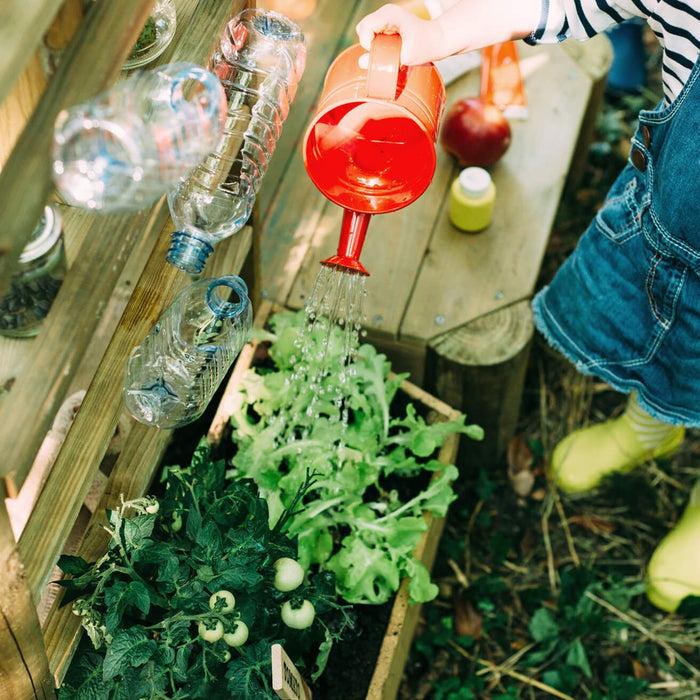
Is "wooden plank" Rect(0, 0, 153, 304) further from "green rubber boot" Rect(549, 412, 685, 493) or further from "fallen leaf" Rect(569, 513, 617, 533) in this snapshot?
"fallen leaf" Rect(569, 513, 617, 533)

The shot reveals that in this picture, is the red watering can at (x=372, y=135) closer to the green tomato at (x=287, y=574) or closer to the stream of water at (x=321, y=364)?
the stream of water at (x=321, y=364)

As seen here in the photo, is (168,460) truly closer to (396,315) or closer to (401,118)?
(396,315)

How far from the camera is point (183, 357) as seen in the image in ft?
4.60

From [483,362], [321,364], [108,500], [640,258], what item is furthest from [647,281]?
[108,500]

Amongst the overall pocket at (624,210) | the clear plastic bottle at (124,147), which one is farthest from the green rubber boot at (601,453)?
the clear plastic bottle at (124,147)

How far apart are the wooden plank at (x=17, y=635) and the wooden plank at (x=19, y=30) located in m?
0.43

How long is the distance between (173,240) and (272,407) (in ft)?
1.86

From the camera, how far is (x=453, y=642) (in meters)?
2.00

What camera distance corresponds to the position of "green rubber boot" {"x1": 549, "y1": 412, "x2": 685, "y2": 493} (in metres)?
2.10

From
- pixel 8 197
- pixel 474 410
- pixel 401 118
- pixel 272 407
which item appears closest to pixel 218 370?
pixel 272 407

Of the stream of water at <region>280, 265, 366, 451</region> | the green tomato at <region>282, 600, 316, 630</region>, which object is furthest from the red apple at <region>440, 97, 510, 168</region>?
→ the green tomato at <region>282, 600, 316, 630</region>

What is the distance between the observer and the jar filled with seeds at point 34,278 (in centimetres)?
127

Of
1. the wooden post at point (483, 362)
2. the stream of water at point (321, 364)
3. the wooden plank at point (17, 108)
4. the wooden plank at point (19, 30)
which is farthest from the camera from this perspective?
the wooden post at point (483, 362)

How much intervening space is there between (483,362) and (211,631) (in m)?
0.90
